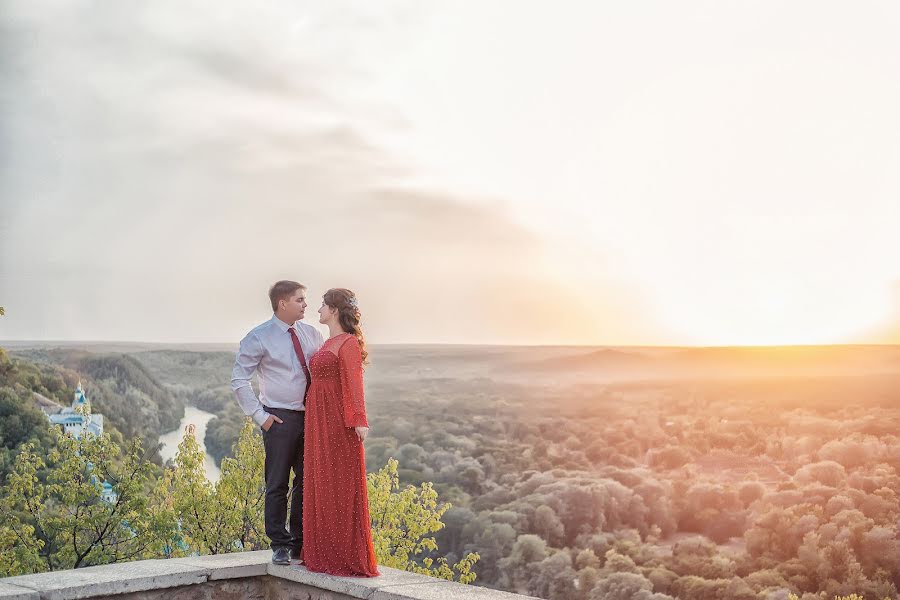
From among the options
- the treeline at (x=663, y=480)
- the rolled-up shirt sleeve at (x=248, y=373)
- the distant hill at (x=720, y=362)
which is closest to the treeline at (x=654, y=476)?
the treeline at (x=663, y=480)

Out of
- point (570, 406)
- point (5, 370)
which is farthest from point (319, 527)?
point (570, 406)

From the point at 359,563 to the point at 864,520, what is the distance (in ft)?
110

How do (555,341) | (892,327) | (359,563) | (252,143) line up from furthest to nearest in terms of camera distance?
1. (555,341)
2. (252,143)
3. (892,327)
4. (359,563)

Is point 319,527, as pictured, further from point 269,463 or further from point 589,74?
point 589,74

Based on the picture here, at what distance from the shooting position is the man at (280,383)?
4988mm

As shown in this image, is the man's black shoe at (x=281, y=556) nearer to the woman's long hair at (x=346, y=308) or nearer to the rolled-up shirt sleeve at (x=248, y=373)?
the rolled-up shirt sleeve at (x=248, y=373)

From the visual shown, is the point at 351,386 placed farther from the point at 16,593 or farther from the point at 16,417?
the point at 16,417

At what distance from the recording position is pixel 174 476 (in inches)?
370

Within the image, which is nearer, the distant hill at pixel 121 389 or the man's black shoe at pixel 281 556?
the man's black shoe at pixel 281 556

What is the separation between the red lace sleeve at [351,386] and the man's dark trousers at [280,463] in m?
0.32

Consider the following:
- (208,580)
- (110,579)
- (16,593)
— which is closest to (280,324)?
(208,580)

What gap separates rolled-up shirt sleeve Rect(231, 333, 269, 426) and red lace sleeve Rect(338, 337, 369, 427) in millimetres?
400

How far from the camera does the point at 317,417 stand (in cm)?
494

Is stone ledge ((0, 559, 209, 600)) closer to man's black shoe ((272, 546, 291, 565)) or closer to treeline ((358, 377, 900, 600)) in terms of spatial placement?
man's black shoe ((272, 546, 291, 565))
